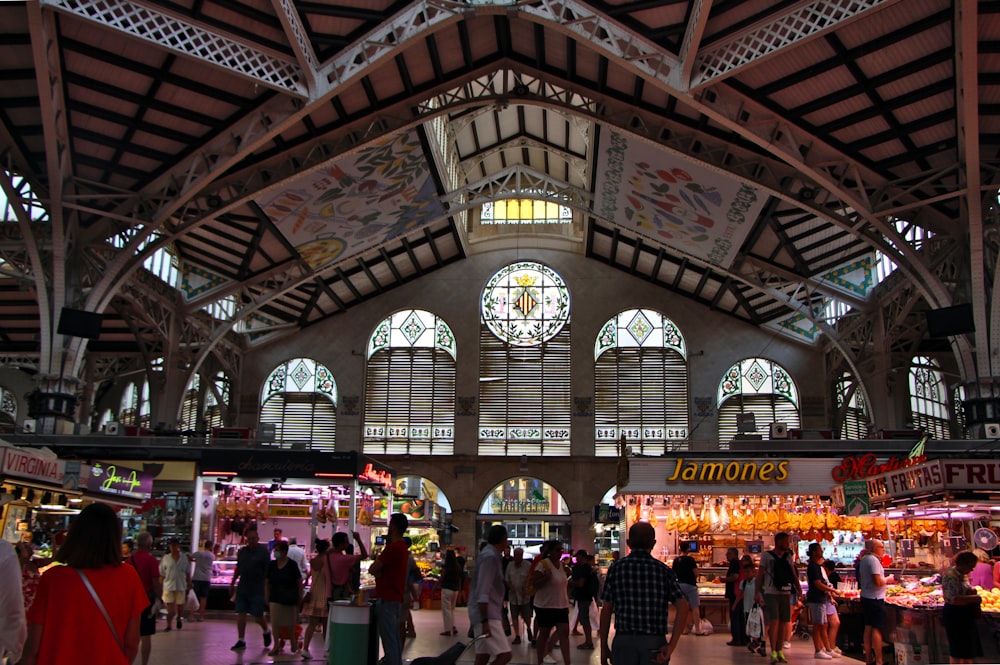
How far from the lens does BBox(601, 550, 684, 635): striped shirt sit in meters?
5.01

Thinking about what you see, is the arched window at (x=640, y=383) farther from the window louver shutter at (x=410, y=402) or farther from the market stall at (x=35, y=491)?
the market stall at (x=35, y=491)

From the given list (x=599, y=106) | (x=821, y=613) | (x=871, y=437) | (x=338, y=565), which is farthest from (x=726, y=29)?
(x=871, y=437)

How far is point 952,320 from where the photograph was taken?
17.3 m

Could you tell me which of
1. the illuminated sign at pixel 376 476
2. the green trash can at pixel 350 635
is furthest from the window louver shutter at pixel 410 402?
the green trash can at pixel 350 635

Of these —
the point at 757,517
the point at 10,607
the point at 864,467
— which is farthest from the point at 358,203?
the point at 10,607

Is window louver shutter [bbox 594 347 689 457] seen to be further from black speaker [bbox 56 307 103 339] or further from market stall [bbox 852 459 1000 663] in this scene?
A: black speaker [bbox 56 307 103 339]

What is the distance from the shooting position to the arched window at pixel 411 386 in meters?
29.5

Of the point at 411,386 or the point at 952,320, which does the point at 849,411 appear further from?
the point at 411,386

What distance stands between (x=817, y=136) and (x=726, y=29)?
3358 mm

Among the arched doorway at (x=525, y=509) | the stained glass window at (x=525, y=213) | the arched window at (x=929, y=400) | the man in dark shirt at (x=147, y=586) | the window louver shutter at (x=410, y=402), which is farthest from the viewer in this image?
the stained glass window at (x=525, y=213)

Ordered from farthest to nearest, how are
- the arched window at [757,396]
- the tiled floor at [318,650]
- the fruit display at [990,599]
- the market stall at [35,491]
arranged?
the arched window at [757,396], the market stall at [35,491], the tiled floor at [318,650], the fruit display at [990,599]

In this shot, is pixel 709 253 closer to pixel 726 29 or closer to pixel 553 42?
pixel 553 42

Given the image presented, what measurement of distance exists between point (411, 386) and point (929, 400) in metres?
16.2

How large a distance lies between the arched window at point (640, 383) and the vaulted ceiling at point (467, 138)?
3.82 meters
